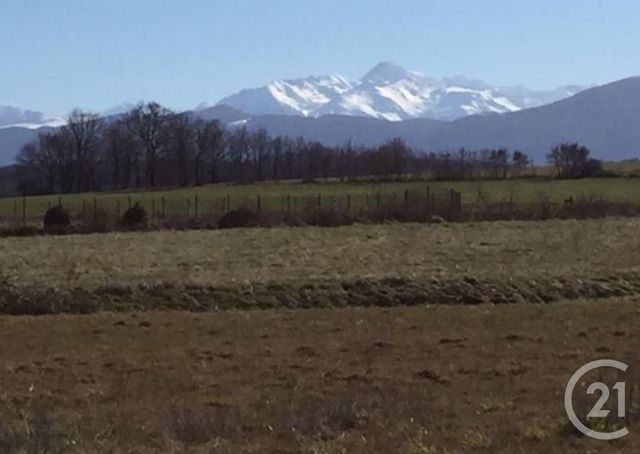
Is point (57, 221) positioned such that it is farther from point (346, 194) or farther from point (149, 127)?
point (149, 127)

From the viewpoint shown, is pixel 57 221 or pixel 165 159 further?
pixel 165 159

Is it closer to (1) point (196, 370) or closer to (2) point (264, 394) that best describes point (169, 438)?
(2) point (264, 394)

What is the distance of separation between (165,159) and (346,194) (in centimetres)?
5840

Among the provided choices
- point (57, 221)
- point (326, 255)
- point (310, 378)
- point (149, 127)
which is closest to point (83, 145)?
point (149, 127)

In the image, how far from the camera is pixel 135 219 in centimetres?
5100

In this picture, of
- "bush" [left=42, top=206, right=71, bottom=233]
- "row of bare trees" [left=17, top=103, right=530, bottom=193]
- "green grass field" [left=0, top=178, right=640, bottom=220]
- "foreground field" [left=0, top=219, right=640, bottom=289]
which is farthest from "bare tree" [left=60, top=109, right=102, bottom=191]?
"foreground field" [left=0, top=219, right=640, bottom=289]

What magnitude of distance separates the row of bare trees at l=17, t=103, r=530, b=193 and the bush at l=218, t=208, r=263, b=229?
235 ft

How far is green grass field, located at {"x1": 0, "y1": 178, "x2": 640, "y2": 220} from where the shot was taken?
2872 inches

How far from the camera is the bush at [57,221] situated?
49.7 meters

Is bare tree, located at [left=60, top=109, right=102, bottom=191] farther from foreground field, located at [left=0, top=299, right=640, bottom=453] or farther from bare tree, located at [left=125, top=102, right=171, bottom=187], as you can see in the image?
foreground field, located at [left=0, top=299, right=640, bottom=453]

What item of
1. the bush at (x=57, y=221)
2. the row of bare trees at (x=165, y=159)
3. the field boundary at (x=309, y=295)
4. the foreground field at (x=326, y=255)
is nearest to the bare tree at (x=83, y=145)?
the row of bare trees at (x=165, y=159)

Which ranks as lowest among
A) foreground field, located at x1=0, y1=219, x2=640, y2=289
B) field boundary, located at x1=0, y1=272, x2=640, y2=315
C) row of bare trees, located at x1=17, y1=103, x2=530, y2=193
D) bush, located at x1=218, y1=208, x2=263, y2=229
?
field boundary, located at x1=0, y1=272, x2=640, y2=315

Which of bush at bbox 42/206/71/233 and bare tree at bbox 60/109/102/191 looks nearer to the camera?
bush at bbox 42/206/71/233

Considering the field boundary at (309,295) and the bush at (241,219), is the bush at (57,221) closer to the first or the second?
the bush at (241,219)
